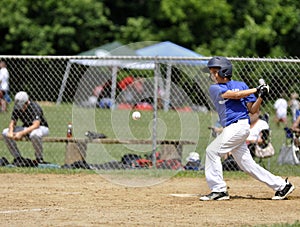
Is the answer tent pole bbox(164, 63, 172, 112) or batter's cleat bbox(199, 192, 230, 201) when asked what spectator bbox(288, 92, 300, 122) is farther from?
batter's cleat bbox(199, 192, 230, 201)

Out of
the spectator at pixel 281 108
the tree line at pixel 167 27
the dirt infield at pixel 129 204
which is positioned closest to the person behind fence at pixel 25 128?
the dirt infield at pixel 129 204

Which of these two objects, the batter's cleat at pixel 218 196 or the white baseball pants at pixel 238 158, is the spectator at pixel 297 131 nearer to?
the white baseball pants at pixel 238 158

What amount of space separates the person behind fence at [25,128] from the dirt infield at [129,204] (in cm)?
169

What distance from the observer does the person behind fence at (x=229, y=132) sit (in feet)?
36.8

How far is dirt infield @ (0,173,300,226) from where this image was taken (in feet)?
31.4

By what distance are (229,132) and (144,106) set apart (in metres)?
10.6

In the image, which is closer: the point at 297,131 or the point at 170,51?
the point at 297,131

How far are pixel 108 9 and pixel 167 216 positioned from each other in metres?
33.6

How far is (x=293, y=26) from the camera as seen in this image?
125 ft

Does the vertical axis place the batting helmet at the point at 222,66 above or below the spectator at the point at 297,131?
above

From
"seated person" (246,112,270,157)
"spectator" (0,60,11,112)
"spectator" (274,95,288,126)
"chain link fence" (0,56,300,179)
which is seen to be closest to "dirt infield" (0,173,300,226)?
"seated person" (246,112,270,157)

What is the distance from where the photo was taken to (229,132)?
11.2m

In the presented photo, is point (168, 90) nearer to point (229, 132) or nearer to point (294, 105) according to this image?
point (294, 105)

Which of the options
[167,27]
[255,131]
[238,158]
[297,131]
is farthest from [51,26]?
[238,158]
